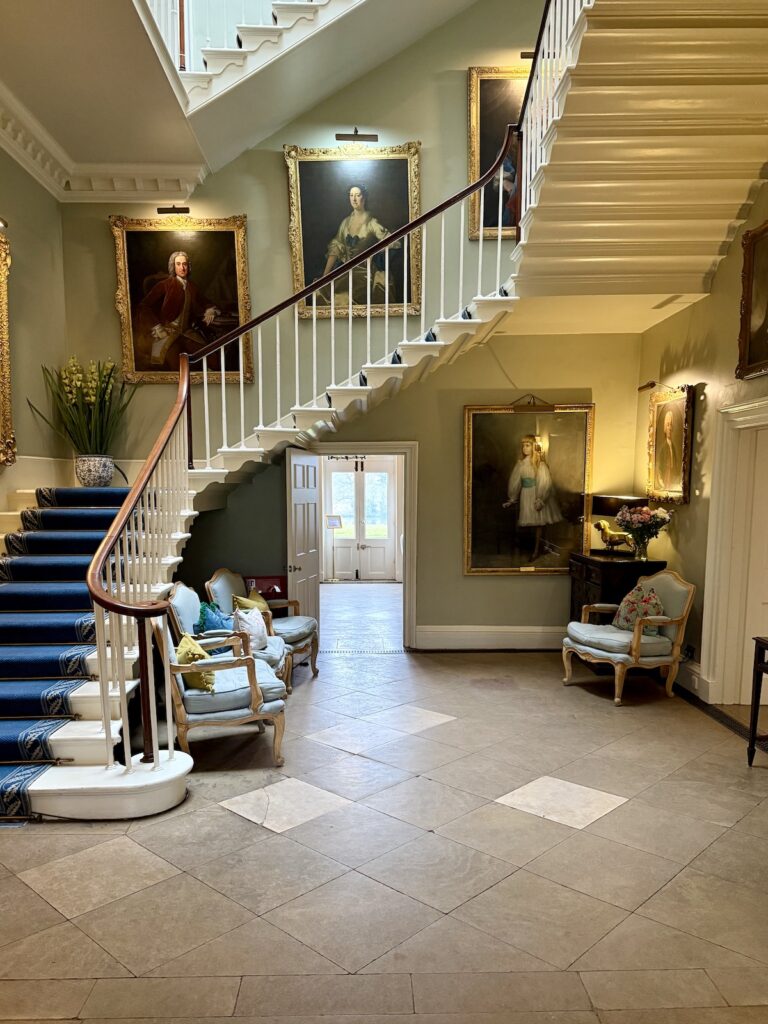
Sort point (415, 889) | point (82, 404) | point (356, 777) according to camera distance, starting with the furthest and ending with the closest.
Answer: point (82, 404), point (356, 777), point (415, 889)

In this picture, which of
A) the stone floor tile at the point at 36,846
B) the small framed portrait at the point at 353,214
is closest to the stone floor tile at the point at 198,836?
the stone floor tile at the point at 36,846

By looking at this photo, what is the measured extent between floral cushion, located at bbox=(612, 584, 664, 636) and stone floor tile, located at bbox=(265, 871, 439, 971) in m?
3.31

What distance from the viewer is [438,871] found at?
289 cm

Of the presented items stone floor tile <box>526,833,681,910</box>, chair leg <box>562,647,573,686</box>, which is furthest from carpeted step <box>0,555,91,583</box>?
chair leg <box>562,647,573,686</box>

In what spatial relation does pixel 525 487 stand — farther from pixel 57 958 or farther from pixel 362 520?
pixel 362 520

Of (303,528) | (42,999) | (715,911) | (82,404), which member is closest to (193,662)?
(42,999)

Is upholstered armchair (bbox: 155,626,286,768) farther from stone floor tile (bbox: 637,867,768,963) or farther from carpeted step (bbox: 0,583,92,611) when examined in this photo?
stone floor tile (bbox: 637,867,768,963)

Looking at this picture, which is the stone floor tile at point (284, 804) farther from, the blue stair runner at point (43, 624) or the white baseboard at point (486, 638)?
the white baseboard at point (486, 638)

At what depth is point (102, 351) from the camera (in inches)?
260

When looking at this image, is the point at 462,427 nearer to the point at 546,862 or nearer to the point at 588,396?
the point at 588,396

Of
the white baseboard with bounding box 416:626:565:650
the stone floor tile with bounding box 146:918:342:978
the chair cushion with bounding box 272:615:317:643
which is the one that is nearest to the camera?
the stone floor tile with bounding box 146:918:342:978

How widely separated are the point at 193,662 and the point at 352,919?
1.95 metres

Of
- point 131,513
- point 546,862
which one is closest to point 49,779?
point 131,513

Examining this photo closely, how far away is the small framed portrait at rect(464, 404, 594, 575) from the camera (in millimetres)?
6652
